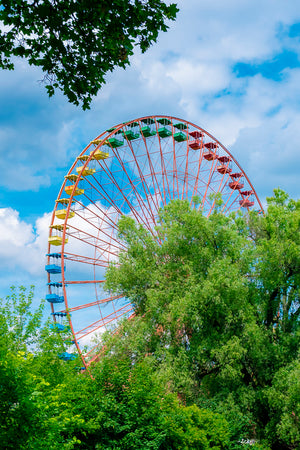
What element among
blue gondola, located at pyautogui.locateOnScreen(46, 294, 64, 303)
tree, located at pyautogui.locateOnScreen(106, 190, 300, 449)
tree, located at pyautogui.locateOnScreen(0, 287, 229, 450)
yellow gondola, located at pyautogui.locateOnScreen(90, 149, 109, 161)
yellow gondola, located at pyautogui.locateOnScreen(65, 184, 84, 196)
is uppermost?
yellow gondola, located at pyautogui.locateOnScreen(90, 149, 109, 161)

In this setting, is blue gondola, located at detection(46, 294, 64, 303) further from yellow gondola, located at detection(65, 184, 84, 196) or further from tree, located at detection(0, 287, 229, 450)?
tree, located at detection(0, 287, 229, 450)

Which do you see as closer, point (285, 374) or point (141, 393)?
point (141, 393)

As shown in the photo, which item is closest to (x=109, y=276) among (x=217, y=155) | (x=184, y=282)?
(x=184, y=282)

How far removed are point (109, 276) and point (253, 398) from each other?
7.47 meters

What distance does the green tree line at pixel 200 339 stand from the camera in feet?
37.0

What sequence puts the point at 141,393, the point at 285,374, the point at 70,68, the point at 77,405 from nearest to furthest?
1. the point at 70,68
2. the point at 77,405
3. the point at 141,393
4. the point at 285,374

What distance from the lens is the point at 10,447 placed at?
19.0ft

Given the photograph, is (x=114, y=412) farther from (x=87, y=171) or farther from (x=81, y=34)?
(x=87, y=171)

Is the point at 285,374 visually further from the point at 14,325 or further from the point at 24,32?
the point at 24,32

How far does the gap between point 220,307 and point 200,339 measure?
1.40m

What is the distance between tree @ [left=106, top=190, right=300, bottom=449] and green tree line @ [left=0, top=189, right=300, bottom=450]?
0.14 ft

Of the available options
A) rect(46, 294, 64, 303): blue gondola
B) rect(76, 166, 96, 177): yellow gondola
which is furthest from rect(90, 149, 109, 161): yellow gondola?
rect(46, 294, 64, 303): blue gondola

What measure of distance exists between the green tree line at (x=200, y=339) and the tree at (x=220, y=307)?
4cm

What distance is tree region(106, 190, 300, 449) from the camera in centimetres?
1595
